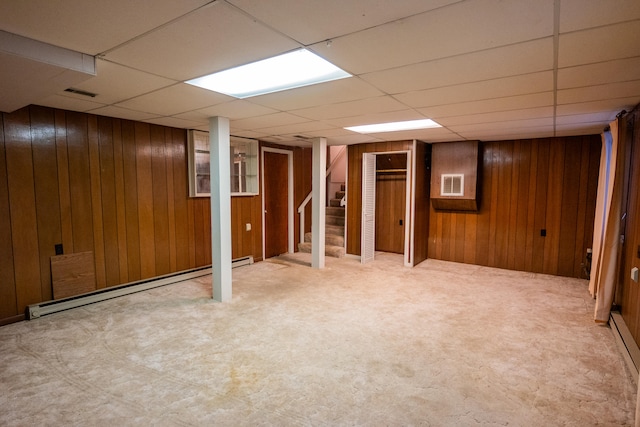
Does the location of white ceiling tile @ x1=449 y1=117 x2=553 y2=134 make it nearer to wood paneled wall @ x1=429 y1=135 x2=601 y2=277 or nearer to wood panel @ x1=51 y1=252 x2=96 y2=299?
wood paneled wall @ x1=429 y1=135 x2=601 y2=277

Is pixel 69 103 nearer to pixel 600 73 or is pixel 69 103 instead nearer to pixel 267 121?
pixel 267 121

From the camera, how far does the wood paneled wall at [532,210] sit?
16.4ft

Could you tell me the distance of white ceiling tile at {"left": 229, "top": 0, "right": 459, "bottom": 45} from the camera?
4.63 ft

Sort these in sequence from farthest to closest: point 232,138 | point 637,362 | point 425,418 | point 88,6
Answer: point 232,138 < point 637,362 < point 425,418 < point 88,6

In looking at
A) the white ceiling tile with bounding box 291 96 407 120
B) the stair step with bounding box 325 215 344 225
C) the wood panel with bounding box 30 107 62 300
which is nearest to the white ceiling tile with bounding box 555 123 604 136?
the white ceiling tile with bounding box 291 96 407 120

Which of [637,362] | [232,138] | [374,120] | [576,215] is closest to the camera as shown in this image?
[637,362]

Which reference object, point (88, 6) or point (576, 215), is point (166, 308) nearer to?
point (88, 6)

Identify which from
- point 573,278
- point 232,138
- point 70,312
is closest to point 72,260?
point 70,312

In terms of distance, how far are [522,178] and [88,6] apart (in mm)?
5957

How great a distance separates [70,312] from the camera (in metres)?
3.58

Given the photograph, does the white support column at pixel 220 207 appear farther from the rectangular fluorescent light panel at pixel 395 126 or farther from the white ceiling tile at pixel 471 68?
the white ceiling tile at pixel 471 68

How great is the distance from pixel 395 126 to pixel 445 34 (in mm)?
2811

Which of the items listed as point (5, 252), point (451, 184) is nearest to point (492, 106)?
point (451, 184)

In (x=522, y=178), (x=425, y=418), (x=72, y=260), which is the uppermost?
(x=522, y=178)
